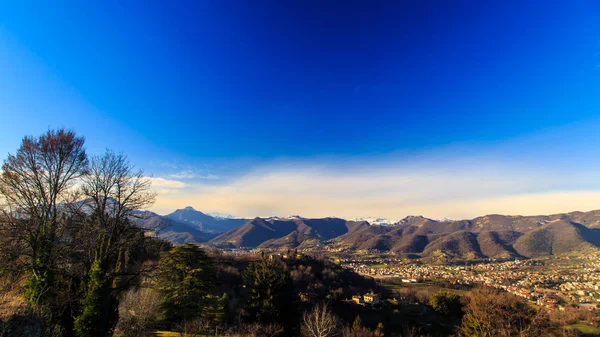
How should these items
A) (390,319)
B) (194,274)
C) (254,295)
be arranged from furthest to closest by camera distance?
(390,319), (254,295), (194,274)

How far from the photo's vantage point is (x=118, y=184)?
50.5 feet

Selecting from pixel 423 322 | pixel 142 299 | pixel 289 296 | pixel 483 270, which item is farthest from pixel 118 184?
pixel 483 270

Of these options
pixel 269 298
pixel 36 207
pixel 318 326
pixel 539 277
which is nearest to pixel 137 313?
pixel 36 207

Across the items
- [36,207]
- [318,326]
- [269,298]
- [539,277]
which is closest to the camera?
[36,207]

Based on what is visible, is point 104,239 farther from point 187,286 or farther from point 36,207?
point 187,286

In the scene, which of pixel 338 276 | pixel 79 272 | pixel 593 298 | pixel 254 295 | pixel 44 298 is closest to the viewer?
pixel 44 298

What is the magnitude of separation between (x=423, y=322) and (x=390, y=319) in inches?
278

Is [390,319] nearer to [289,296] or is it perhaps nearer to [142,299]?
[289,296]

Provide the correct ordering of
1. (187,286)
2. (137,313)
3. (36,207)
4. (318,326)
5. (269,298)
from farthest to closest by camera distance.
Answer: (269,298) → (187,286) → (318,326) → (137,313) → (36,207)

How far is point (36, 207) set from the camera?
1476 cm

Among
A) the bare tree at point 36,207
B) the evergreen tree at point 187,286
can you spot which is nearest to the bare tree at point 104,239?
the bare tree at point 36,207

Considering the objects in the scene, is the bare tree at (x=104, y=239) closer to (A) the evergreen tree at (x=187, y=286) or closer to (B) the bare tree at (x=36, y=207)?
(B) the bare tree at (x=36, y=207)

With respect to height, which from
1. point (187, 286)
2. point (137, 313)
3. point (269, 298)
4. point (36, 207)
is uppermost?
point (36, 207)

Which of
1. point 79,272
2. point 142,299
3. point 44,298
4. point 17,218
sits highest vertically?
point 17,218
